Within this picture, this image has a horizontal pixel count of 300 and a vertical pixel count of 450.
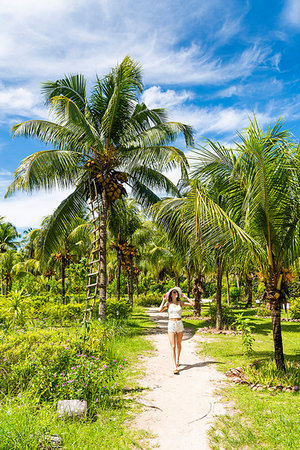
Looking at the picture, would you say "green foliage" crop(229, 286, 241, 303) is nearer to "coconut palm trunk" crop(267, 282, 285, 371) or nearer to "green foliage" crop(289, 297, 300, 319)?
"green foliage" crop(289, 297, 300, 319)

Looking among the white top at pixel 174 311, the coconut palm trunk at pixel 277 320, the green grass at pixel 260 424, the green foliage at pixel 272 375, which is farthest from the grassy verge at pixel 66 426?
the coconut palm trunk at pixel 277 320

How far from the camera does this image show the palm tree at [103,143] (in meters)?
10.7

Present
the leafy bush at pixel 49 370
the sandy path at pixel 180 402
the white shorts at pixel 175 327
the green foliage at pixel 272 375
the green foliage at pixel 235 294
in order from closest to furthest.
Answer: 1. the sandy path at pixel 180 402
2. the leafy bush at pixel 49 370
3. the green foliage at pixel 272 375
4. the white shorts at pixel 175 327
5. the green foliage at pixel 235 294

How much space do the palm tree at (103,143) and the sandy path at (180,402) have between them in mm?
4842

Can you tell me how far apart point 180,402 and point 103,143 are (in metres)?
9.50

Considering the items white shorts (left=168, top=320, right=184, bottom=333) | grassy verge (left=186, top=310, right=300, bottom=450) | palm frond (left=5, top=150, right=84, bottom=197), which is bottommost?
grassy verge (left=186, top=310, right=300, bottom=450)

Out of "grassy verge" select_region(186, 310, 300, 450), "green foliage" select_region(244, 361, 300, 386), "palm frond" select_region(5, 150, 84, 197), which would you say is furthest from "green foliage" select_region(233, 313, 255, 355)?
"palm frond" select_region(5, 150, 84, 197)

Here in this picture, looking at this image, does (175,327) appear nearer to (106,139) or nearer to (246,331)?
(246,331)

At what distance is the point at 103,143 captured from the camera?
12.0 meters

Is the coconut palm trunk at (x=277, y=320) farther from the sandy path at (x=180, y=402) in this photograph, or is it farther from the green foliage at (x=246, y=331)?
the sandy path at (x=180, y=402)

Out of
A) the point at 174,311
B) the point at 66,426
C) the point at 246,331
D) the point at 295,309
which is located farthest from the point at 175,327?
the point at 295,309

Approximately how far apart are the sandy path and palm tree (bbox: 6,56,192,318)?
4.84 meters

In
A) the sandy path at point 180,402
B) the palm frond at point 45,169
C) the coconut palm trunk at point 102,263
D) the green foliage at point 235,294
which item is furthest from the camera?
the green foliage at point 235,294

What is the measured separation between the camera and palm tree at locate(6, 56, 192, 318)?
10.7 metres
